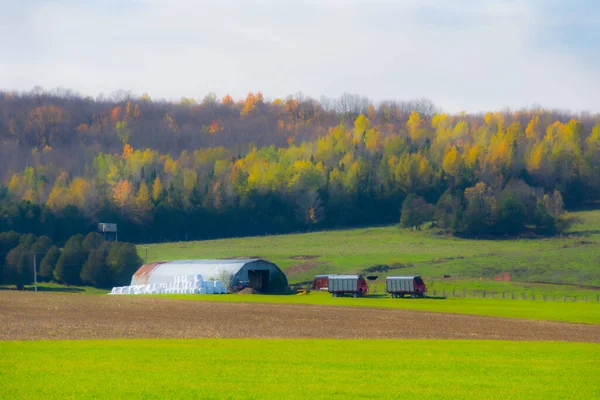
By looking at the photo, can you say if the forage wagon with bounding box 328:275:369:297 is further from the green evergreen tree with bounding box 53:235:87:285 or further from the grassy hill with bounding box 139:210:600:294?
the green evergreen tree with bounding box 53:235:87:285

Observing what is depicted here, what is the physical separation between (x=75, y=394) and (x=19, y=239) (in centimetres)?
8325

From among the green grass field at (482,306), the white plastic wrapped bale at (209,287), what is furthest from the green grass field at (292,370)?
the white plastic wrapped bale at (209,287)

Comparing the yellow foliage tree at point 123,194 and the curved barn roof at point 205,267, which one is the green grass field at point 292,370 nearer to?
the curved barn roof at point 205,267

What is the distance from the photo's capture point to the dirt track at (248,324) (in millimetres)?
38781


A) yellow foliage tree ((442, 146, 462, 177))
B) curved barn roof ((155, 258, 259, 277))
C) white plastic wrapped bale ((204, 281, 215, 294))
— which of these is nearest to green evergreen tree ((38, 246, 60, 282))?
curved barn roof ((155, 258, 259, 277))

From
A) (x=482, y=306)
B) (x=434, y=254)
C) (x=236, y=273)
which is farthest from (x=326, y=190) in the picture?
(x=482, y=306)

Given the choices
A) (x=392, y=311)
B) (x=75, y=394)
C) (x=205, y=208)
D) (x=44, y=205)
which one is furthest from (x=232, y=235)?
(x=75, y=394)

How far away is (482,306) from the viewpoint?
6406cm

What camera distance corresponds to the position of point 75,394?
20.8m

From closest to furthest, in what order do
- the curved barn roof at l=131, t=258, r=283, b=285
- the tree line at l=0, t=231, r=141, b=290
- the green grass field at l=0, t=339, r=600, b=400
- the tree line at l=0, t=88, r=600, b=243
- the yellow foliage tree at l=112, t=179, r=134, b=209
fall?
the green grass field at l=0, t=339, r=600, b=400, the curved barn roof at l=131, t=258, r=283, b=285, the tree line at l=0, t=231, r=141, b=290, the tree line at l=0, t=88, r=600, b=243, the yellow foliage tree at l=112, t=179, r=134, b=209

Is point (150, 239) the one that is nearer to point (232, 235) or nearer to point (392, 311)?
point (232, 235)

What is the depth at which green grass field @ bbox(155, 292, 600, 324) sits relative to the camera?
→ 55094mm

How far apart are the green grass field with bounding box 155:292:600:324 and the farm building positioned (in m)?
7.92

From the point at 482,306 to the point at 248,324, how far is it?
25279 millimetres
